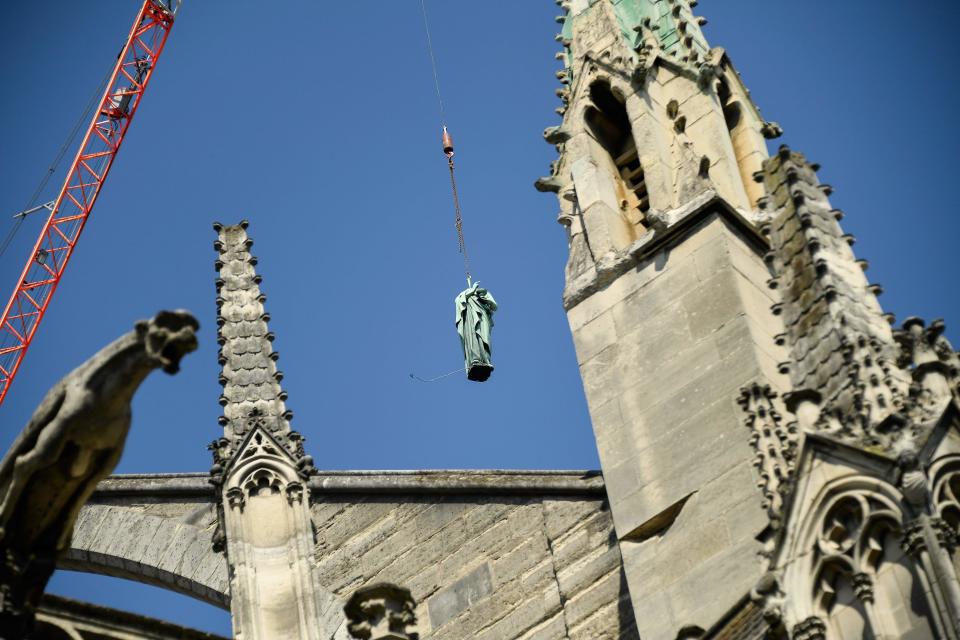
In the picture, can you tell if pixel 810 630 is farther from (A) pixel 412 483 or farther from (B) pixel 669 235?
(A) pixel 412 483

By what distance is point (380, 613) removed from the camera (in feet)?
54.8

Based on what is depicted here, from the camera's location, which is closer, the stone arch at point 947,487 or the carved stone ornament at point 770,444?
the stone arch at point 947,487

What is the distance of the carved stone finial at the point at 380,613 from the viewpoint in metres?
16.6

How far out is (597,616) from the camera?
21984mm

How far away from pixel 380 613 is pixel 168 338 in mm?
4402

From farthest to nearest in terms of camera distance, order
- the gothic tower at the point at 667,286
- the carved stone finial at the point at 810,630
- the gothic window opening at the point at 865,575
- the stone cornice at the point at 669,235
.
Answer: the stone cornice at the point at 669,235 < the gothic tower at the point at 667,286 < the carved stone finial at the point at 810,630 < the gothic window opening at the point at 865,575

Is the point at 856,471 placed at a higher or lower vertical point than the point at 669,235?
lower

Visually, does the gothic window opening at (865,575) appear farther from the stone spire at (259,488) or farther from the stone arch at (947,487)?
the stone spire at (259,488)

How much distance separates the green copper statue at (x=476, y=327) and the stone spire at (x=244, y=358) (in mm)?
6700

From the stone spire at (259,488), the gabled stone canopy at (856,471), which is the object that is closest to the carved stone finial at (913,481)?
the gabled stone canopy at (856,471)

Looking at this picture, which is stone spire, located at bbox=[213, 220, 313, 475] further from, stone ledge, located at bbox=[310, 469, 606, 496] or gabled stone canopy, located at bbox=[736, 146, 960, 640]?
gabled stone canopy, located at bbox=[736, 146, 960, 640]

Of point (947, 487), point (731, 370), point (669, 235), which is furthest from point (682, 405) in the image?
point (947, 487)

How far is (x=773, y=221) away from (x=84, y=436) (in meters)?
8.12

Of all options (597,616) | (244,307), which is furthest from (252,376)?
(597,616)
